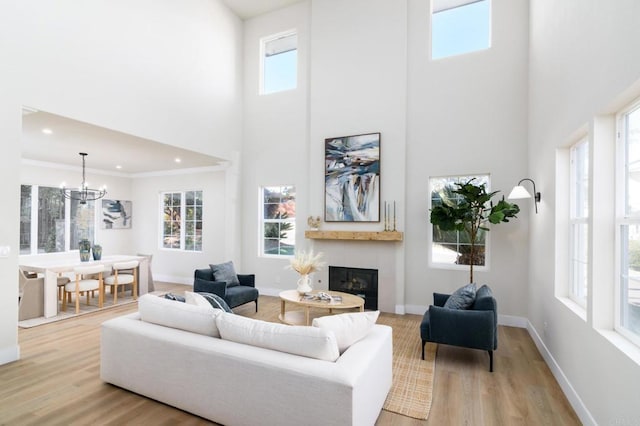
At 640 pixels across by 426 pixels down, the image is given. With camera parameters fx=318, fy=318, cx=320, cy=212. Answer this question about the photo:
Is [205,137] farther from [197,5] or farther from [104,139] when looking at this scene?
[197,5]

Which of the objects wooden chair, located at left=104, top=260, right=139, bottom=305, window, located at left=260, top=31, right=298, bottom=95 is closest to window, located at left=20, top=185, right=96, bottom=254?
wooden chair, located at left=104, top=260, right=139, bottom=305

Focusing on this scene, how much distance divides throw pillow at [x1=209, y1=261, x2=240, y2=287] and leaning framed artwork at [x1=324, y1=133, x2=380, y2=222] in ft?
6.21

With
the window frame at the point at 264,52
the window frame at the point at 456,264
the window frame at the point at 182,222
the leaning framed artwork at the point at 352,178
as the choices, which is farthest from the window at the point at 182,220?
the window frame at the point at 456,264

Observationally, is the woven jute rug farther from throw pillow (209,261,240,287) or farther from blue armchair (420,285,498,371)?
throw pillow (209,261,240,287)

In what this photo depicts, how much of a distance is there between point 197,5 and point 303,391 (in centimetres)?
637

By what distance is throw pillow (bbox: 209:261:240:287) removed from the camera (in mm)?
4969

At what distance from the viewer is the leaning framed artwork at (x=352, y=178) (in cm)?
548

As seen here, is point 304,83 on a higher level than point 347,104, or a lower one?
higher

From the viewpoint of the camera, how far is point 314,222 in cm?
589

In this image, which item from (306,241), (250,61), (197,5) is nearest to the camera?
(197,5)

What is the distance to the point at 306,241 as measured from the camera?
6.14 meters

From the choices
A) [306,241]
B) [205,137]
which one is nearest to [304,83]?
[205,137]

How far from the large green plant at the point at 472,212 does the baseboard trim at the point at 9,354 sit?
5144mm

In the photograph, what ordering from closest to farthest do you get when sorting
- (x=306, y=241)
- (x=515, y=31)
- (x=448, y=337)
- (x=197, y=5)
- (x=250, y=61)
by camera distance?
(x=448, y=337) < (x=515, y=31) < (x=197, y=5) < (x=306, y=241) < (x=250, y=61)
